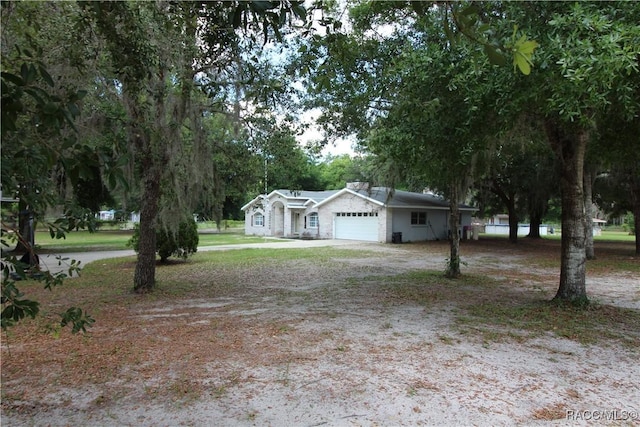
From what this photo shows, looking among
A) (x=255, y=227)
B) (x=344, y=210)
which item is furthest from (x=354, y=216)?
(x=255, y=227)

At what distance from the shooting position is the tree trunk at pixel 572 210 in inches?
273

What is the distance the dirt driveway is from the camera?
3227 mm

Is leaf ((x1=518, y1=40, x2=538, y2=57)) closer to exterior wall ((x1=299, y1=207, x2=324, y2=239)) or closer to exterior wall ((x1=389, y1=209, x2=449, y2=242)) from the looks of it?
exterior wall ((x1=389, y1=209, x2=449, y2=242))

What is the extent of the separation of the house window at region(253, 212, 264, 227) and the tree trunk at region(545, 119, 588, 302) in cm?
2627

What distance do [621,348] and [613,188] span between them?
19751mm

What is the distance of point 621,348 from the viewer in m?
4.98

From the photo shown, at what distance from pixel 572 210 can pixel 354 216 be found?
19.3 meters

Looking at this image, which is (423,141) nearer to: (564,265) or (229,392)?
(564,265)

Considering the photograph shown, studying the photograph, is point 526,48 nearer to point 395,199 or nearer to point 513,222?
point 395,199

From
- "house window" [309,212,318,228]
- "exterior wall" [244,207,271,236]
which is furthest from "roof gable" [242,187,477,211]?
"exterior wall" [244,207,271,236]

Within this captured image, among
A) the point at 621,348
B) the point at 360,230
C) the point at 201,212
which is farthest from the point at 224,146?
the point at 360,230

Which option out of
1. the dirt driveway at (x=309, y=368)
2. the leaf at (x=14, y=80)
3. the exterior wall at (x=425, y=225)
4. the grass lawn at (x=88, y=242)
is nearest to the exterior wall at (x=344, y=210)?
the exterior wall at (x=425, y=225)

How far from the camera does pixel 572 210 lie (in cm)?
701

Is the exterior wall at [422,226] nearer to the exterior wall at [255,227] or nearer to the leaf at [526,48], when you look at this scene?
the exterior wall at [255,227]
